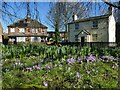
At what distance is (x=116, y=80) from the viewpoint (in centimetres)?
542

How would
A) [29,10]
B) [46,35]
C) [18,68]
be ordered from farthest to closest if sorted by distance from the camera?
[46,35] < [18,68] < [29,10]

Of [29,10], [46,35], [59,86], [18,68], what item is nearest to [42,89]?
Result: [59,86]

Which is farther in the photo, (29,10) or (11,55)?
(11,55)

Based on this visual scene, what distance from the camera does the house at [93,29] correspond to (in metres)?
31.3

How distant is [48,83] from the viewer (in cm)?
499

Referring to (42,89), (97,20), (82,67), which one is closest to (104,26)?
(97,20)

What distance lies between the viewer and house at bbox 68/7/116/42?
103ft

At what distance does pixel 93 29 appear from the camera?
114ft

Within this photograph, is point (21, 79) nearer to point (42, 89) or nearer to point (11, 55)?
point (42, 89)

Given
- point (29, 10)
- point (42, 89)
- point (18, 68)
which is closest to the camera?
point (42, 89)

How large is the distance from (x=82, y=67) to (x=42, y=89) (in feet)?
6.99

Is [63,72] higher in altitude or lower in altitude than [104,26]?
lower

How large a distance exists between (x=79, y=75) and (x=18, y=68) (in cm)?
182

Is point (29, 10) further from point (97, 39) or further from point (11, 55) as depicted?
point (97, 39)
